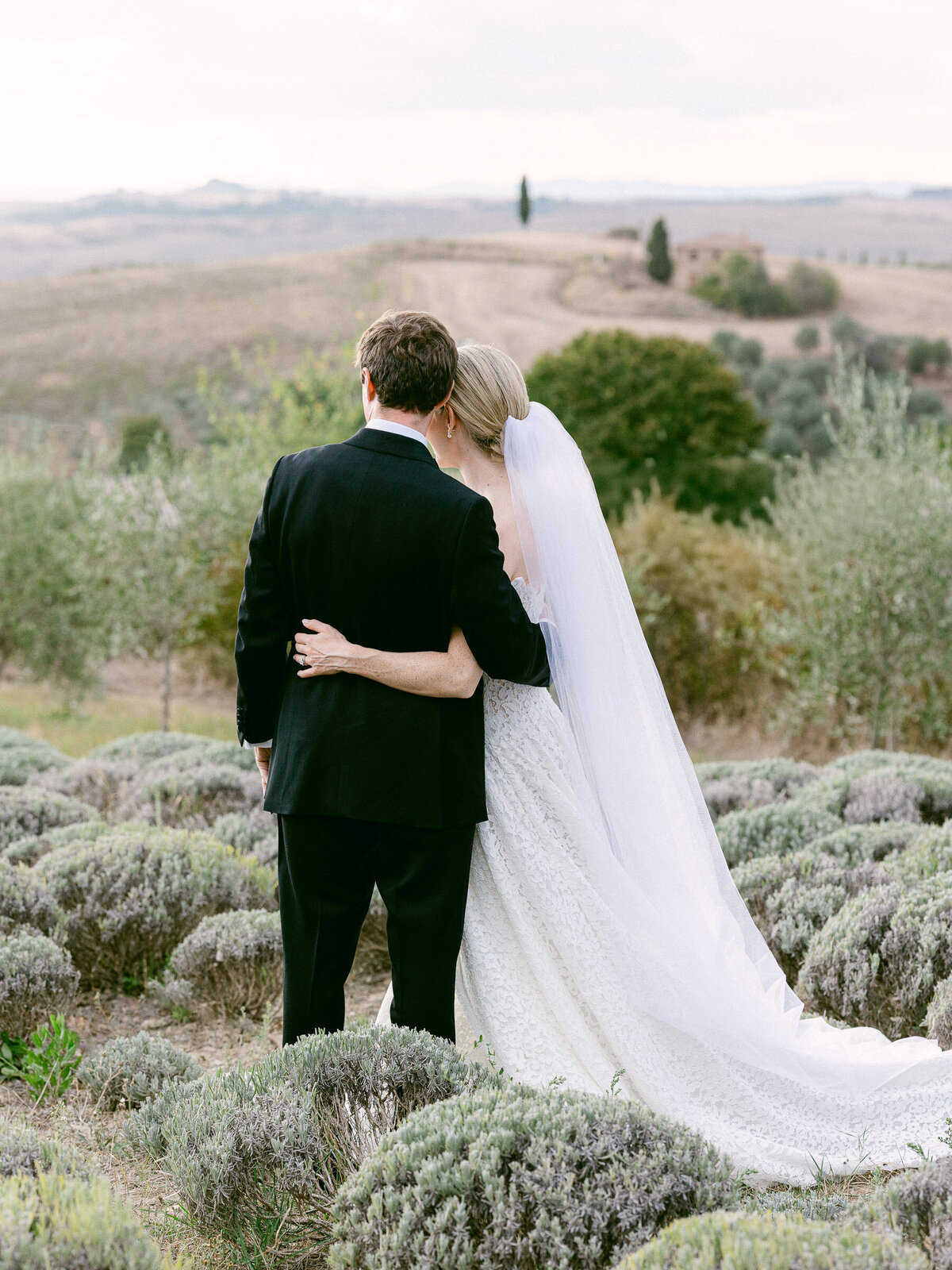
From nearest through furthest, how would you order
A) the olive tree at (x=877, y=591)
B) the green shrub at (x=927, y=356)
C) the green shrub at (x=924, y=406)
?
the olive tree at (x=877, y=591) → the green shrub at (x=924, y=406) → the green shrub at (x=927, y=356)

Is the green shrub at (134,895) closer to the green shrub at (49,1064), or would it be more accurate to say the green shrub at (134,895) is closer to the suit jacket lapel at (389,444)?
the green shrub at (49,1064)

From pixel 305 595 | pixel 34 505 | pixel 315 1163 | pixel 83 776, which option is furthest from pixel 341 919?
pixel 34 505

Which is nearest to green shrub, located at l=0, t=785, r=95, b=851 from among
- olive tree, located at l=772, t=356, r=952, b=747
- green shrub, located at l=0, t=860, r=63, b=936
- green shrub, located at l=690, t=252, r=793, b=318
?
green shrub, located at l=0, t=860, r=63, b=936

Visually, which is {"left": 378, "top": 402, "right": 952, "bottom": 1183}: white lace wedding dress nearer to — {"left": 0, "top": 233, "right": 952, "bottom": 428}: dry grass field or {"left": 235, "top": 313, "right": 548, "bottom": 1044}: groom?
{"left": 235, "top": 313, "right": 548, "bottom": 1044}: groom

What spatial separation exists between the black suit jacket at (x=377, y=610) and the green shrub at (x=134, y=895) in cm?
222

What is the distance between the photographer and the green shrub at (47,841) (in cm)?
533

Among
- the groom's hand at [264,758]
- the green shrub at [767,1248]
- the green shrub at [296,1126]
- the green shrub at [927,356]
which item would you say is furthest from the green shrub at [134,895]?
the green shrub at [927,356]

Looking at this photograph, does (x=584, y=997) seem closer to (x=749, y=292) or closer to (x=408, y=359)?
(x=408, y=359)

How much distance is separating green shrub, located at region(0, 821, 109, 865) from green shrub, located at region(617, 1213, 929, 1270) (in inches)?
159

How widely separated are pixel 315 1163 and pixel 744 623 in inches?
402

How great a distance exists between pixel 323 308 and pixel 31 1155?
63.2m

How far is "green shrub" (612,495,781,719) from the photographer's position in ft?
40.4

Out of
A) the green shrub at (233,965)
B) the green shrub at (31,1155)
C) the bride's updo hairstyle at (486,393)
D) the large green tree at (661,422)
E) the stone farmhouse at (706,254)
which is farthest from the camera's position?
the stone farmhouse at (706,254)

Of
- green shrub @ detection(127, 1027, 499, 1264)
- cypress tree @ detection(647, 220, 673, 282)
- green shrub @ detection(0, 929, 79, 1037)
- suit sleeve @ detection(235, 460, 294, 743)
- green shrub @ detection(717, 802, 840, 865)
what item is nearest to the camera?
green shrub @ detection(127, 1027, 499, 1264)
